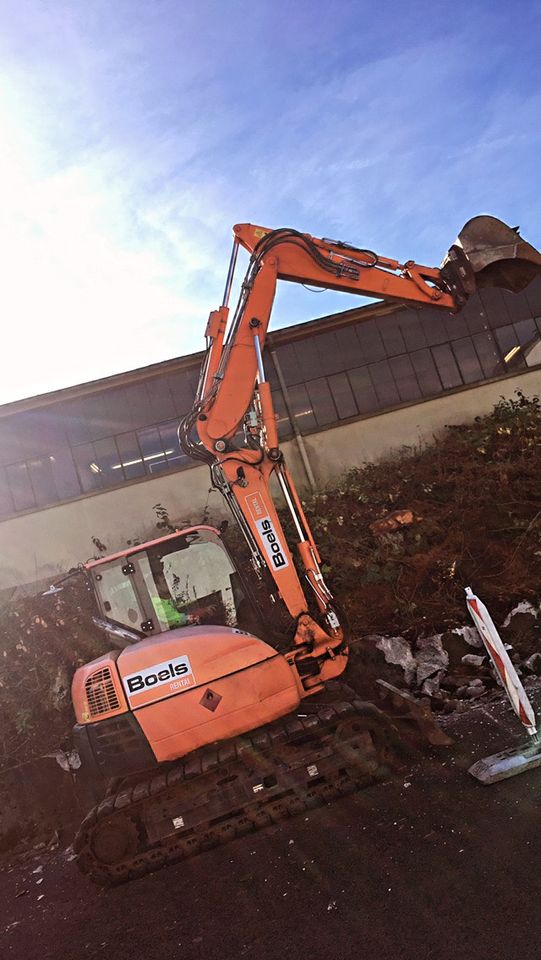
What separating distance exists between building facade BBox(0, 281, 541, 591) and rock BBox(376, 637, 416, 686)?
745 cm

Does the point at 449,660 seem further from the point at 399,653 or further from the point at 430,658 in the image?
the point at 399,653

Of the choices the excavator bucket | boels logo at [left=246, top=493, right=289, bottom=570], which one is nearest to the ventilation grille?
boels logo at [left=246, top=493, right=289, bottom=570]

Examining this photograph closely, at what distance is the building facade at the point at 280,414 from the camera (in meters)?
14.1

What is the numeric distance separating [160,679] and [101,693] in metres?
0.54

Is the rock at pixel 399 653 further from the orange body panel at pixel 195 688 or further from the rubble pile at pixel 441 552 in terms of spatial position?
the orange body panel at pixel 195 688

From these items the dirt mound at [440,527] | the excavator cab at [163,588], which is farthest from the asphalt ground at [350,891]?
the dirt mound at [440,527]

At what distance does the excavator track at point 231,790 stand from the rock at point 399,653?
1.79 m

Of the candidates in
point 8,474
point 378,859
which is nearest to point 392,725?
point 378,859

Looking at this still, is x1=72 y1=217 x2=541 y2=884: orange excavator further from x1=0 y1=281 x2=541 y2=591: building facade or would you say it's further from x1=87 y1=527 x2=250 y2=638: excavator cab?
x1=0 y1=281 x2=541 y2=591: building facade

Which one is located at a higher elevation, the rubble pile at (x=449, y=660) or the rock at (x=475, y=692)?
the rubble pile at (x=449, y=660)

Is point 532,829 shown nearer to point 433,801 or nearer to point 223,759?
point 433,801

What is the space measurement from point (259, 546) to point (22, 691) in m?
5.04

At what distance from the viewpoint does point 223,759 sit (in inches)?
184

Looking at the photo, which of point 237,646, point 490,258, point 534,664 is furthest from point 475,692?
point 490,258
